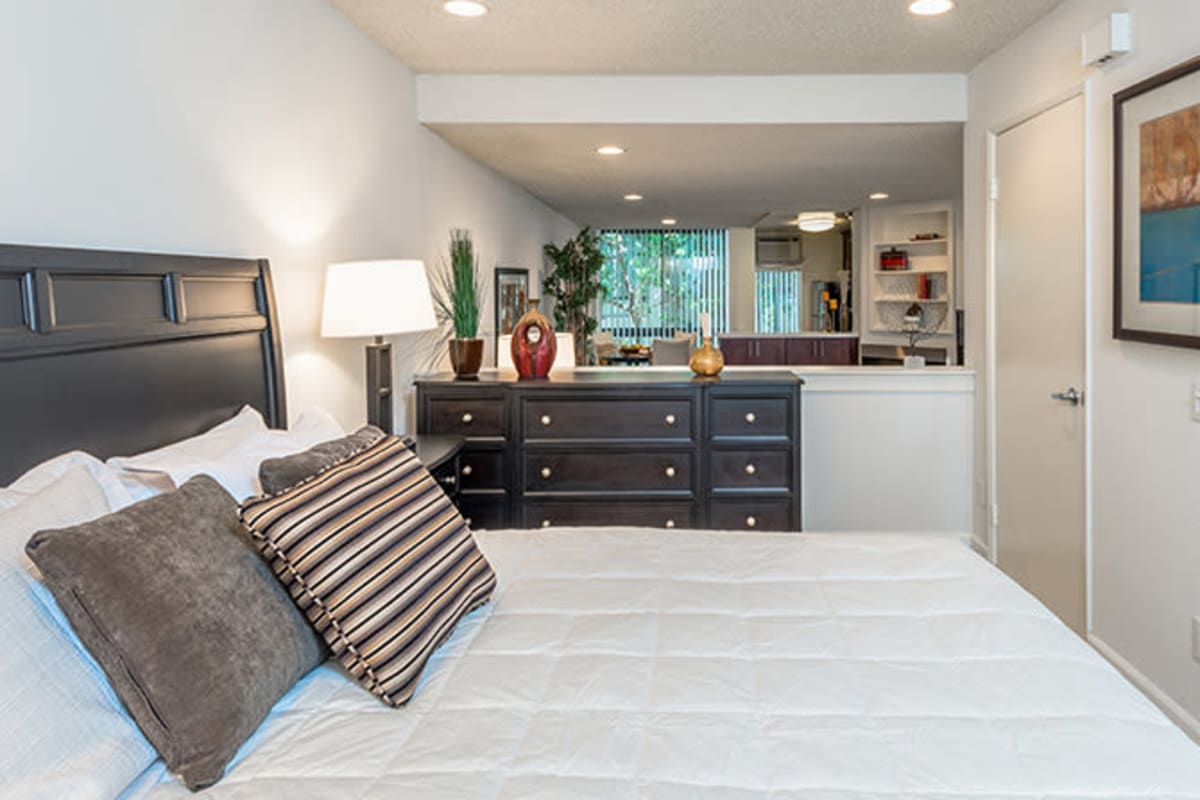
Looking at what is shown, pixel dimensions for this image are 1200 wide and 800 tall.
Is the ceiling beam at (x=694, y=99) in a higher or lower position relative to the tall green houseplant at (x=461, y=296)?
higher

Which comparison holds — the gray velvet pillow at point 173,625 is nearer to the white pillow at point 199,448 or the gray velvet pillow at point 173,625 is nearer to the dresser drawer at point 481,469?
the white pillow at point 199,448

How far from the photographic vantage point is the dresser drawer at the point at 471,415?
3.93 metres

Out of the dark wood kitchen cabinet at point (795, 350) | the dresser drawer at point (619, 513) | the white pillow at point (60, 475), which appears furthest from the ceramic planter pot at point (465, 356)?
the dark wood kitchen cabinet at point (795, 350)

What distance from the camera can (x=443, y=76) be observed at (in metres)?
4.24

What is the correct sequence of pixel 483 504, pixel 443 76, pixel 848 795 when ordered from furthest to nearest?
1. pixel 443 76
2. pixel 483 504
3. pixel 848 795

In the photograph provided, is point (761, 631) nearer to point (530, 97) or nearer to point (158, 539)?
point (158, 539)

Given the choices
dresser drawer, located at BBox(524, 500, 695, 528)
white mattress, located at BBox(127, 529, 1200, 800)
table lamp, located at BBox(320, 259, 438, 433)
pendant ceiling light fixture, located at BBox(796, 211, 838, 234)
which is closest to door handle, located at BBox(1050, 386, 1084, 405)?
dresser drawer, located at BBox(524, 500, 695, 528)

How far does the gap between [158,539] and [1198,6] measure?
Result: 111 inches

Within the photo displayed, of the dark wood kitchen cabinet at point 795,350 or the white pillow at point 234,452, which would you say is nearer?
the white pillow at point 234,452

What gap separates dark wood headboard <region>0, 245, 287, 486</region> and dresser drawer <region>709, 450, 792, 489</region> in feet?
6.52

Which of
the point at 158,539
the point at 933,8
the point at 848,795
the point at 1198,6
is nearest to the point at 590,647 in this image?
the point at 848,795

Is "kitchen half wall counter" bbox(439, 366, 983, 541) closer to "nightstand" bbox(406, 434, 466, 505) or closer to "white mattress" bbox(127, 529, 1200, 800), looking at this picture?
"nightstand" bbox(406, 434, 466, 505)

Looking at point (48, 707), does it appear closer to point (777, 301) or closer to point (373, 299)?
point (373, 299)

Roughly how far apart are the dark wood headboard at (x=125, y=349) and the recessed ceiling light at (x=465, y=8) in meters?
1.28
